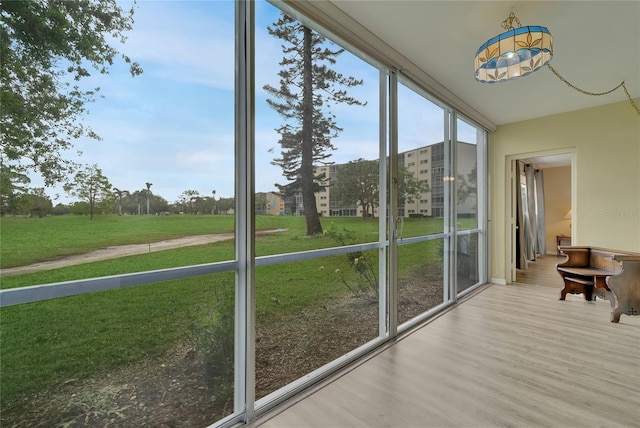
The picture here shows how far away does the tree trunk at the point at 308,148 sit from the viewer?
84.4 inches

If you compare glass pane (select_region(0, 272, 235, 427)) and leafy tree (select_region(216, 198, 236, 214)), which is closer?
glass pane (select_region(0, 272, 235, 427))

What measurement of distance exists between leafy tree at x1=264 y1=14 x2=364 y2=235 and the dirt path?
2.06 ft

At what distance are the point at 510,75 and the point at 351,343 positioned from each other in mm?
2541

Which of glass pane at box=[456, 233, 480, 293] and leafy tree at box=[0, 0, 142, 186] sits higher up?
leafy tree at box=[0, 0, 142, 186]

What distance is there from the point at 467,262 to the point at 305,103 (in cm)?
352

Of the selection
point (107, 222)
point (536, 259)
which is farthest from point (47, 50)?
point (536, 259)

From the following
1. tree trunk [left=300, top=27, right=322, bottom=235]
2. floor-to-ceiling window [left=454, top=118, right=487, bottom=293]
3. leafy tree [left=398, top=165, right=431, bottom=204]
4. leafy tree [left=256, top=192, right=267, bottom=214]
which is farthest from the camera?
floor-to-ceiling window [left=454, top=118, right=487, bottom=293]

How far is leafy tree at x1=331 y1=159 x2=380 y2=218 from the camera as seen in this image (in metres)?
2.39

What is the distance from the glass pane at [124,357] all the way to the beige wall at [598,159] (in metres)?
4.80

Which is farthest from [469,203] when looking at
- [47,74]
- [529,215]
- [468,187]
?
[47,74]

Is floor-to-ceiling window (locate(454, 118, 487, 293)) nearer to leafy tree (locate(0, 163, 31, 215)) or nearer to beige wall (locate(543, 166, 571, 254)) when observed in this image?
leafy tree (locate(0, 163, 31, 215))

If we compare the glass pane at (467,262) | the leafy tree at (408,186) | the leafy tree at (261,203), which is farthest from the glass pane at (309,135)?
the glass pane at (467,262)

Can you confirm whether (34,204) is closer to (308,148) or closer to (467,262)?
(308,148)

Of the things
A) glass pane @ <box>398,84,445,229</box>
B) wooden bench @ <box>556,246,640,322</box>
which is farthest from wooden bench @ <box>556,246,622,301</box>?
glass pane @ <box>398,84,445,229</box>
